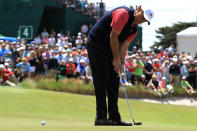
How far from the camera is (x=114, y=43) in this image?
21.8 ft

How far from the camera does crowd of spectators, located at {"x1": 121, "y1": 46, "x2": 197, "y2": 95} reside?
18.8 m

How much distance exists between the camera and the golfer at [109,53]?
6.66 meters

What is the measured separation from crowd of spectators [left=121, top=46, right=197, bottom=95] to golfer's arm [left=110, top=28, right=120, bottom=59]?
11.7 m

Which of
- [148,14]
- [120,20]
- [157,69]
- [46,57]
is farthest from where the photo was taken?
[157,69]

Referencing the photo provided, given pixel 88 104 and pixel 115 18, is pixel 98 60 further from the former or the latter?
pixel 88 104

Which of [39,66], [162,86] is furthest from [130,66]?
[39,66]

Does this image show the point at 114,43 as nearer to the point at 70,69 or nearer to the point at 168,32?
the point at 70,69

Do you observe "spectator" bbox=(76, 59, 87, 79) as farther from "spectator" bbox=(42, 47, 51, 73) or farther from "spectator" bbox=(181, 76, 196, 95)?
"spectator" bbox=(181, 76, 196, 95)

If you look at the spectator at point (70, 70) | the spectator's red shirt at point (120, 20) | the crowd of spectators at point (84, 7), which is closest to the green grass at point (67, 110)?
the spectator at point (70, 70)

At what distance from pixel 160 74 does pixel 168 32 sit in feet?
172

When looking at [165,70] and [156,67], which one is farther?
[165,70]

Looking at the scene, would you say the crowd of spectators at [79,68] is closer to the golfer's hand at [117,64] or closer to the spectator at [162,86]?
the spectator at [162,86]

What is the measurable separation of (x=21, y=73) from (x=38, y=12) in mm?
14610

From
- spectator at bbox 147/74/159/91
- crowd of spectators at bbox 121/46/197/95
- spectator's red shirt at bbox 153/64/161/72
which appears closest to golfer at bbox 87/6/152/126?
crowd of spectators at bbox 121/46/197/95
